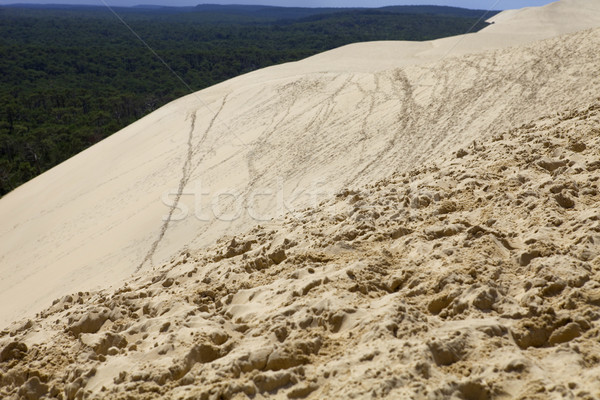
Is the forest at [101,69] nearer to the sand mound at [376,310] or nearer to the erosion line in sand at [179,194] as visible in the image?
the erosion line in sand at [179,194]

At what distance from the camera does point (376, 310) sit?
3498 mm

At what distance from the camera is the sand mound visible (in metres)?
→ 2.93

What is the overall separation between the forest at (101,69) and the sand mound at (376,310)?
1890 cm

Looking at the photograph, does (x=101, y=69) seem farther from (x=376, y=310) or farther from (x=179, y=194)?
(x=376, y=310)

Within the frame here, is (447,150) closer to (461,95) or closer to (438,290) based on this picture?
(461,95)

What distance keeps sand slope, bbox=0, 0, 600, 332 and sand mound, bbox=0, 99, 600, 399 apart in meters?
3.65

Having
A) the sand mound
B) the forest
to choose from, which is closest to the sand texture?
the sand mound

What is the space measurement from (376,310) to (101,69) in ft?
216

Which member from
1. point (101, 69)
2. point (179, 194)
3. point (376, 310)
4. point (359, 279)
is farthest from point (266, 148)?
point (101, 69)

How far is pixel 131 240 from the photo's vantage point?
1005cm

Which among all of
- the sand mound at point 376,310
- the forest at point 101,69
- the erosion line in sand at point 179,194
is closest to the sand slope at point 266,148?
the erosion line in sand at point 179,194

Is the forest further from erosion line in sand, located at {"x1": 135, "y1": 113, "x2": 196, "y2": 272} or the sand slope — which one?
erosion line in sand, located at {"x1": 135, "y1": 113, "x2": 196, "y2": 272}

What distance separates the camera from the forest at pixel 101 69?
31.7 m

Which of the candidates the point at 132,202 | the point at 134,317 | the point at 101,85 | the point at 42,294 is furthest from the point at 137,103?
the point at 134,317
